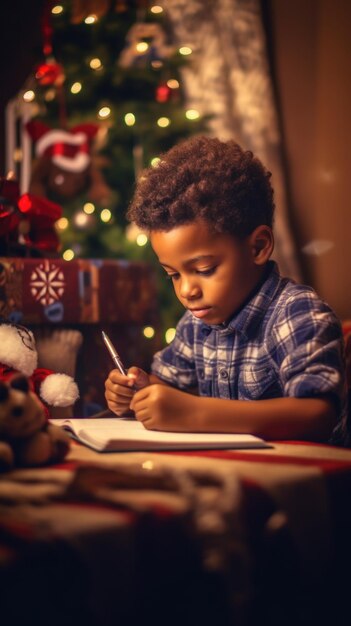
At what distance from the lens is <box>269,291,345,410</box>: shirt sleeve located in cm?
88

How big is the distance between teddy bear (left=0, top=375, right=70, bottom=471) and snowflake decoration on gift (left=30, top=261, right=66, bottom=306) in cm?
72

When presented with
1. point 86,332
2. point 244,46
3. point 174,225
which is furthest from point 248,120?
point 174,225

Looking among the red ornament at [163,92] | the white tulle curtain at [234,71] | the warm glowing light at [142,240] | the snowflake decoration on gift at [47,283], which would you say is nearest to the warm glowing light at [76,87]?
the red ornament at [163,92]

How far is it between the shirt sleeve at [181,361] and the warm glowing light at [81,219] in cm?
139

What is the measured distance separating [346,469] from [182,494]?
202 mm

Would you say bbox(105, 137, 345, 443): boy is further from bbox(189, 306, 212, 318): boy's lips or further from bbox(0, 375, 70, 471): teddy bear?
bbox(0, 375, 70, 471): teddy bear

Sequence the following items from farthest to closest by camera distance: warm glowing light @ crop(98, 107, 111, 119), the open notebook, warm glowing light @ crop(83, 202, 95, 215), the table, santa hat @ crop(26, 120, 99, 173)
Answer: warm glowing light @ crop(83, 202, 95, 215), warm glowing light @ crop(98, 107, 111, 119), santa hat @ crop(26, 120, 99, 173), the open notebook, the table

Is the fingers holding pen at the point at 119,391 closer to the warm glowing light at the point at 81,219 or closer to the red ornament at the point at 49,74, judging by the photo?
the warm glowing light at the point at 81,219

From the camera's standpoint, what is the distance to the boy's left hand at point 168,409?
0.82 m

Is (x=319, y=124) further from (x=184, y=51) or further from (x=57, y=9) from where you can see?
(x=57, y=9)

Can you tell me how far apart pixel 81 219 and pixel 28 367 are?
169cm

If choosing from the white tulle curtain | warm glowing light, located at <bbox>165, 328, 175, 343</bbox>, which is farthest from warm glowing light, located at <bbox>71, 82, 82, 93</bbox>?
warm glowing light, located at <bbox>165, 328, 175, 343</bbox>

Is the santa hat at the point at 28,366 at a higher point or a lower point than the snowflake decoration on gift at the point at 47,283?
lower

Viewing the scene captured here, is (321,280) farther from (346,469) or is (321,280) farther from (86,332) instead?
(346,469)
